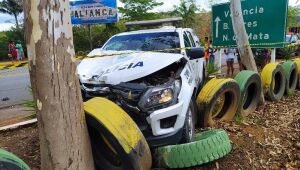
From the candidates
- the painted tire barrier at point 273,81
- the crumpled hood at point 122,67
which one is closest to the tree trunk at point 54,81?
the crumpled hood at point 122,67

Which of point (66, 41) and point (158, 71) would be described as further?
point (158, 71)

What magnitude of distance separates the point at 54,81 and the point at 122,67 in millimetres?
1663

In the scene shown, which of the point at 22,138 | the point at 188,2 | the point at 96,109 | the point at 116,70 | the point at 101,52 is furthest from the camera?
the point at 188,2

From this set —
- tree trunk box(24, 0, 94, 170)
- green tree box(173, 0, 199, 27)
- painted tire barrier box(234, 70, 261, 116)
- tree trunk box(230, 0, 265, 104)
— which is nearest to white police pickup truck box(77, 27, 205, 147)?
tree trunk box(24, 0, 94, 170)

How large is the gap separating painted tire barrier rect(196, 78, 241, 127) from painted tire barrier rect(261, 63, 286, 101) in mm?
→ 1978

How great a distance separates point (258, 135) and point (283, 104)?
9.26 ft

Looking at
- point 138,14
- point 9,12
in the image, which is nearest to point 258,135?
point 138,14

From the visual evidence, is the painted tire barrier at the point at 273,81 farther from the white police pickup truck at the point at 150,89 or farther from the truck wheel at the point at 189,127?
the truck wheel at the point at 189,127

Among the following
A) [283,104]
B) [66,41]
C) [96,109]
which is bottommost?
[283,104]

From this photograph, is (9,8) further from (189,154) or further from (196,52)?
(189,154)

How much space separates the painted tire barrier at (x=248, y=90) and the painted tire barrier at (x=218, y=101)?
29 centimetres

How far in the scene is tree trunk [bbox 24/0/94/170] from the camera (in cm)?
348

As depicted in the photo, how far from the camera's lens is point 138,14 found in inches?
1312

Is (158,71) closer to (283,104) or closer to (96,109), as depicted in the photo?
(96,109)
